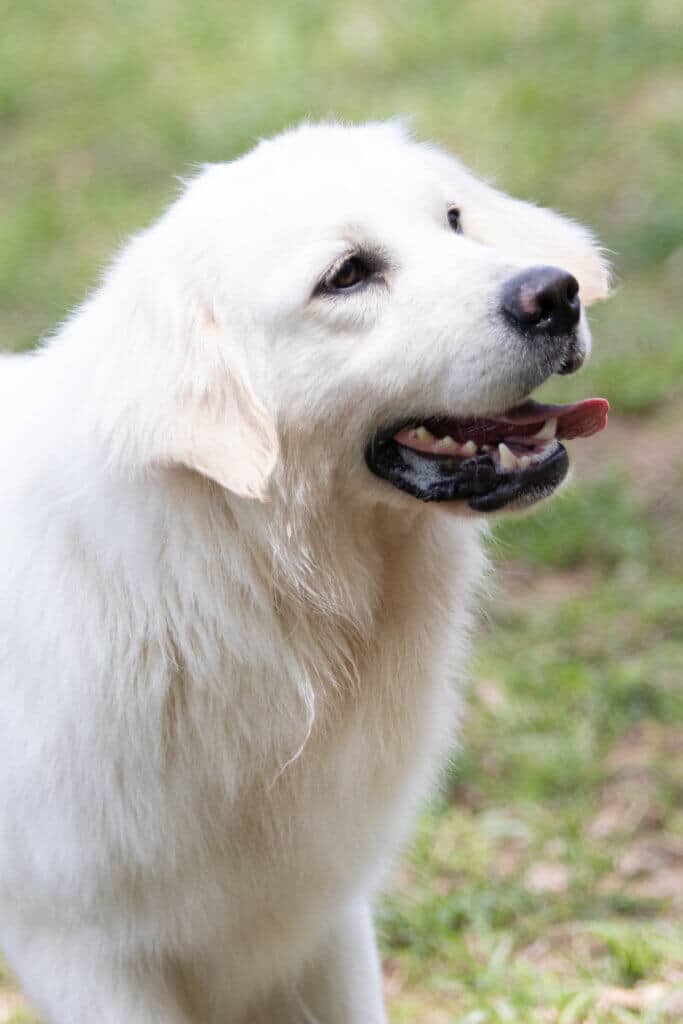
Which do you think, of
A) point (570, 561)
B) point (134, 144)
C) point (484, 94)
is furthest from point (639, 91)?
point (570, 561)

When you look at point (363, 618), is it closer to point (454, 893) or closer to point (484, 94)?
point (454, 893)

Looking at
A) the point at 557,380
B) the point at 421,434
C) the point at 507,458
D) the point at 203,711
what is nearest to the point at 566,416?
the point at 507,458

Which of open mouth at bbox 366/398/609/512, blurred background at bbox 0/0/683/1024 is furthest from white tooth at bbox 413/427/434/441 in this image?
blurred background at bbox 0/0/683/1024

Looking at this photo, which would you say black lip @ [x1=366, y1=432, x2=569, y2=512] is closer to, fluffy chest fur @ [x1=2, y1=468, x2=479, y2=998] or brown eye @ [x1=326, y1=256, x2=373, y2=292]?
fluffy chest fur @ [x1=2, y1=468, x2=479, y2=998]

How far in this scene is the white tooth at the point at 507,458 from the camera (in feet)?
7.22

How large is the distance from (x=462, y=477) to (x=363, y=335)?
0.28 meters

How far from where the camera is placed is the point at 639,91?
757 cm

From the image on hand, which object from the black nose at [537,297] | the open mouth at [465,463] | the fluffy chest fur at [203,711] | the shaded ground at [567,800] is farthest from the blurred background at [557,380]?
the black nose at [537,297]

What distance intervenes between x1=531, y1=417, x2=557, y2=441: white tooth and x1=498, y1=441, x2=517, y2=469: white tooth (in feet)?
0.28

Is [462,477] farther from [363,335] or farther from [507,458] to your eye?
[363,335]

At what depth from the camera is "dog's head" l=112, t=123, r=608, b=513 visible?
2.12 meters

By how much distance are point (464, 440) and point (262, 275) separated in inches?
16.8

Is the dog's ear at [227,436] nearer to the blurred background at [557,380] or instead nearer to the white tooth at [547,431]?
the white tooth at [547,431]

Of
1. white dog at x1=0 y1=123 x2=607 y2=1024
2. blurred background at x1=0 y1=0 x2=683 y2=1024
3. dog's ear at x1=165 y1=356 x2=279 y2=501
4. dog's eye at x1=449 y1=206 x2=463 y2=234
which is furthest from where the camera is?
blurred background at x1=0 y1=0 x2=683 y2=1024
